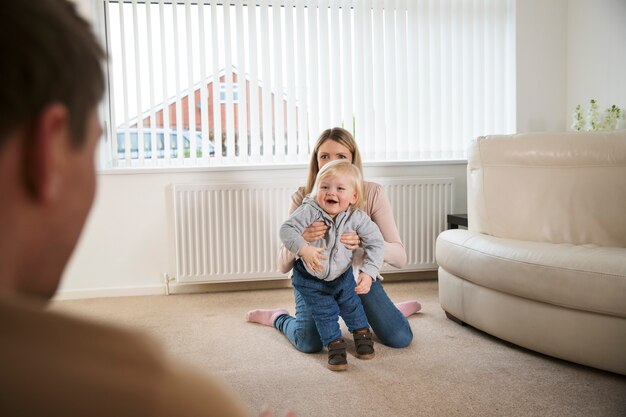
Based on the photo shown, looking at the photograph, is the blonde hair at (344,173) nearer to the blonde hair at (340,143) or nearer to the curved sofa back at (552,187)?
the blonde hair at (340,143)

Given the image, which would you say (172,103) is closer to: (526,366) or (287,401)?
(287,401)

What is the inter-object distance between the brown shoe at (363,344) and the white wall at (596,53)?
244 cm

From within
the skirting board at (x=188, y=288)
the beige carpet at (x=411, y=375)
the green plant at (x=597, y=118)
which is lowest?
the beige carpet at (x=411, y=375)

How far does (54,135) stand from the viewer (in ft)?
1.06

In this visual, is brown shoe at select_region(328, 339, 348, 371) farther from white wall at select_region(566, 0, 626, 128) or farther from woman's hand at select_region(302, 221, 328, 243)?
white wall at select_region(566, 0, 626, 128)

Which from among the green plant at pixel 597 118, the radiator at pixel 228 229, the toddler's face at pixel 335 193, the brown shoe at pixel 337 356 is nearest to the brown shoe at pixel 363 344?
the brown shoe at pixel 337 356

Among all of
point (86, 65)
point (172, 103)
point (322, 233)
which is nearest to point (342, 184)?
point (322, 233)

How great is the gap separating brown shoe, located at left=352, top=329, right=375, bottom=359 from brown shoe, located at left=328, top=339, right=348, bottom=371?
0.13m

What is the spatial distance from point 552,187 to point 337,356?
1314 millimetres

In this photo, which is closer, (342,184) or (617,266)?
(617,266)

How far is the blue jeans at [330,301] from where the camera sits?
8.53ft

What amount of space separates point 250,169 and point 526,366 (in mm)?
2222

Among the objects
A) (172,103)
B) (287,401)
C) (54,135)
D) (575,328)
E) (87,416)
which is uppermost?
(172,103)

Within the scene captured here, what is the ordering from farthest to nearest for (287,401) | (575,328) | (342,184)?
(342,184) → (575,328) → (287,401)
